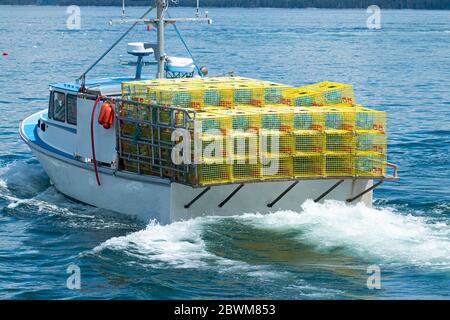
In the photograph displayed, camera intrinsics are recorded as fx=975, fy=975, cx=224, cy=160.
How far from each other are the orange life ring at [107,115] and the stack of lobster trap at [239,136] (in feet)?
0.86

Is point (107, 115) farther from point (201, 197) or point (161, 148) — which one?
point (201, 197)

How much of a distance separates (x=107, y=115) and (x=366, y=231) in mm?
6703

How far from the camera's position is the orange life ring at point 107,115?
76.0 feet

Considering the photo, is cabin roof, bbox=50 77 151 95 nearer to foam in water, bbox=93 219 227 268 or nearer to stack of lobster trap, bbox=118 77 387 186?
stack of lobster trap, bbox=118 77 387 186

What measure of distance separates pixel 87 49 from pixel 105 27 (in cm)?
3699

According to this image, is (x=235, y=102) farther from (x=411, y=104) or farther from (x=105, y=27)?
(x=105, y=27)

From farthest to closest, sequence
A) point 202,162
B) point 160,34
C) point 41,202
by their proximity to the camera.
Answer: point 160,34
point 41,202
point 202,162

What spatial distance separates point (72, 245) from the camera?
22109 mm

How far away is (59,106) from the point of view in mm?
26234

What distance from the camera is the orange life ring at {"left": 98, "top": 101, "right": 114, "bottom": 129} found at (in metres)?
23.2
